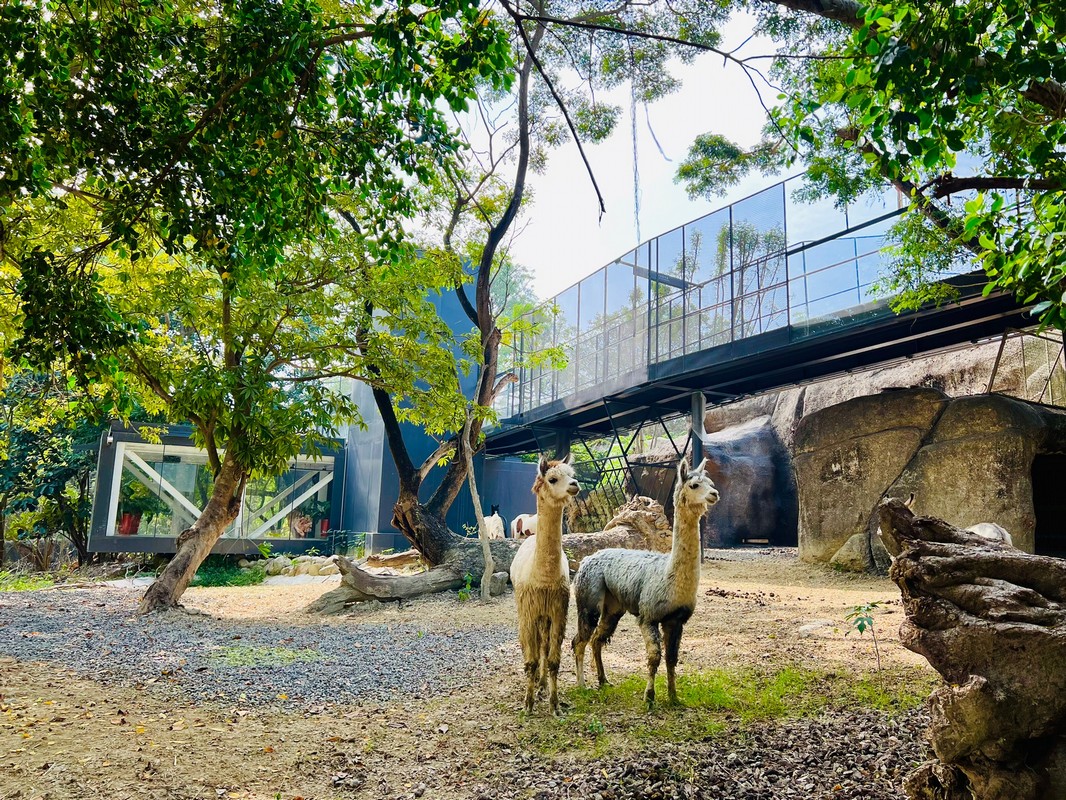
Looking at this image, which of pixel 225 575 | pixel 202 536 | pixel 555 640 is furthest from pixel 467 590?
pixel 225 575

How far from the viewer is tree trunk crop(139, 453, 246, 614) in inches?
345

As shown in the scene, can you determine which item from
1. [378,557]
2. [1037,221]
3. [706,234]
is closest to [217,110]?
[1037,221]

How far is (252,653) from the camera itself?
630cm

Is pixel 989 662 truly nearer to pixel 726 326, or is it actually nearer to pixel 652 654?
pixel 652 654

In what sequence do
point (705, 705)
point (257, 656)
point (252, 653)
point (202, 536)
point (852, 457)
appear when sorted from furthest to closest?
point (852, 457) < point (202, 536) < point (252, 653) < point (257, 656) < point (705, 705)

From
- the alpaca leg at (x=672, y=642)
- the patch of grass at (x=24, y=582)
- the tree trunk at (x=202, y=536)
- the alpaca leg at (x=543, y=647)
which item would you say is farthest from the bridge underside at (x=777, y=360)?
the patch of grass at (x=24, y=582)

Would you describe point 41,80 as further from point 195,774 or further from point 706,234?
point 706,234

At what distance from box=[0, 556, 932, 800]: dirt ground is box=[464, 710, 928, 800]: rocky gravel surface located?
0.35 metres

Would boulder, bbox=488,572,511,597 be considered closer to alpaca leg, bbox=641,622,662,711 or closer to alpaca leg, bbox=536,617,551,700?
alpaca leg, bbox=536,617,551,700

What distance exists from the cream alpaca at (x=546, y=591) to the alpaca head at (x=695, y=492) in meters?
0.77

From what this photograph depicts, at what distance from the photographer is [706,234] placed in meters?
12.2

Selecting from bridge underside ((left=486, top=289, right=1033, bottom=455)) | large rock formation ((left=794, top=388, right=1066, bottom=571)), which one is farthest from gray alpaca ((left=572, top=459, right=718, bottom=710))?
large rock formation ((left=794, top=388, right=1066, bottom=571))

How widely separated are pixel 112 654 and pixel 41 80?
15.4ft

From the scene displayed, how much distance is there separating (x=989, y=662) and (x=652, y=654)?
211 centimetres
